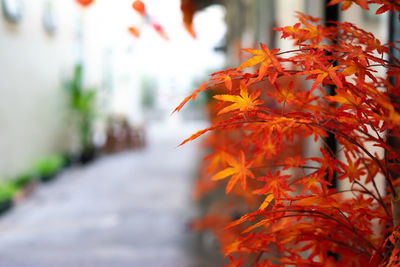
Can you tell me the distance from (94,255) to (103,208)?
1217 millimetres

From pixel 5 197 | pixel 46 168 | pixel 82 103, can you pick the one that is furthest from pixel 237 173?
pixel 82 103

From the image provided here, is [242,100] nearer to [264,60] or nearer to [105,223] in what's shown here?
[264,60]

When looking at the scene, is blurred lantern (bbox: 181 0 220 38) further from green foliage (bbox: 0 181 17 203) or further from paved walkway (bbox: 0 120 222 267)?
green foliage (bbox: 0 181 17 203)

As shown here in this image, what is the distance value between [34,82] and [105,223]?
2.75 m

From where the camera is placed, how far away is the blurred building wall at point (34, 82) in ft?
14.5

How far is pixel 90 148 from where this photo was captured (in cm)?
659

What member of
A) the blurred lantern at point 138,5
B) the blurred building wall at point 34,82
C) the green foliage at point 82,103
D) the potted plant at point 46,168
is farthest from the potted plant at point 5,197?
the blurred lantern at point 138,5

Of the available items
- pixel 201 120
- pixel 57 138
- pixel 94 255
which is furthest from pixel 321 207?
pixel 201 120

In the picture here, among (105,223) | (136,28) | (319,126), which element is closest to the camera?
(319,126)

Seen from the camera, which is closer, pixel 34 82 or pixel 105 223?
pixel 105 223

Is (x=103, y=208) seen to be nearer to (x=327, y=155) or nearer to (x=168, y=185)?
(x=168, y=185)

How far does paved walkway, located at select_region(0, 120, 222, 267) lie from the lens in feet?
8.64

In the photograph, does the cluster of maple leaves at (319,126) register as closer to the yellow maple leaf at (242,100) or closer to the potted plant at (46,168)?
the yellow maple leaf at (242,100)

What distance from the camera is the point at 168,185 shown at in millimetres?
4949
